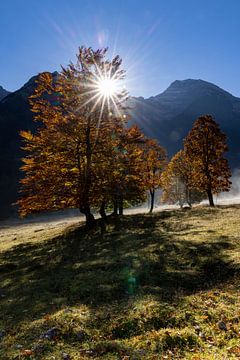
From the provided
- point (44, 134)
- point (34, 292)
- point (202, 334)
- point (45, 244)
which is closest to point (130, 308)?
point (202, 334)

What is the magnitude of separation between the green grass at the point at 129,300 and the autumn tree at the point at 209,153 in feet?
80.6

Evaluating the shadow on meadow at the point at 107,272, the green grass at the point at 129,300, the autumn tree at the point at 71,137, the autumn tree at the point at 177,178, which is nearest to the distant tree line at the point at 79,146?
the autumn tree at the point at 71,137

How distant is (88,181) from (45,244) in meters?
6.62

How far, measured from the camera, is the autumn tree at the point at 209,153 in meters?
46.3

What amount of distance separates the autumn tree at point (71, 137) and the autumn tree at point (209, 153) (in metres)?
20.8

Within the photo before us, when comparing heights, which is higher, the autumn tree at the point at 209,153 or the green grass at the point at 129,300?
the autumn tree at the point at 209,153

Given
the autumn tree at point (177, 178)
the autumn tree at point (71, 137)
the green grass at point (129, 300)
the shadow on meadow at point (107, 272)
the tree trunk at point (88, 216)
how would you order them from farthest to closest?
the autumn tree at point (177, 178) < the tree trunk at point (88, 216) < the autumn tree at point (71, 137) < the shadow on meadow at point (107, 272) < the green grass at point (129, 300)

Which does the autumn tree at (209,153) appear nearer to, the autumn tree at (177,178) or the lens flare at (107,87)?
the autumn tree at (177,178)

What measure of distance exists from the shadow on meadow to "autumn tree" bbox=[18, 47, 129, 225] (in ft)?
17.6

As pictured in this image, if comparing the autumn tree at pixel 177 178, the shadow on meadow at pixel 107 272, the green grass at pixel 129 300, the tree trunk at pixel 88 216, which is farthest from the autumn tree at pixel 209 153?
the green grass at pixel 129 300

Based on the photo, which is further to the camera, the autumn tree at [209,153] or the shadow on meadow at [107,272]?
the autumn tree at [209,153]

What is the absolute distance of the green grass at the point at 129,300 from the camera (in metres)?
8.66

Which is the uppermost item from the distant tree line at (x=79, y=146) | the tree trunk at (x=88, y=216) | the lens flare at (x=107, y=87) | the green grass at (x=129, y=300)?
the lens flare at (x=107, y=87)

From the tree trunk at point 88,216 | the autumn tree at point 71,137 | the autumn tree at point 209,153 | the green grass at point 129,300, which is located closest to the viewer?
the green grass at point 129,300
